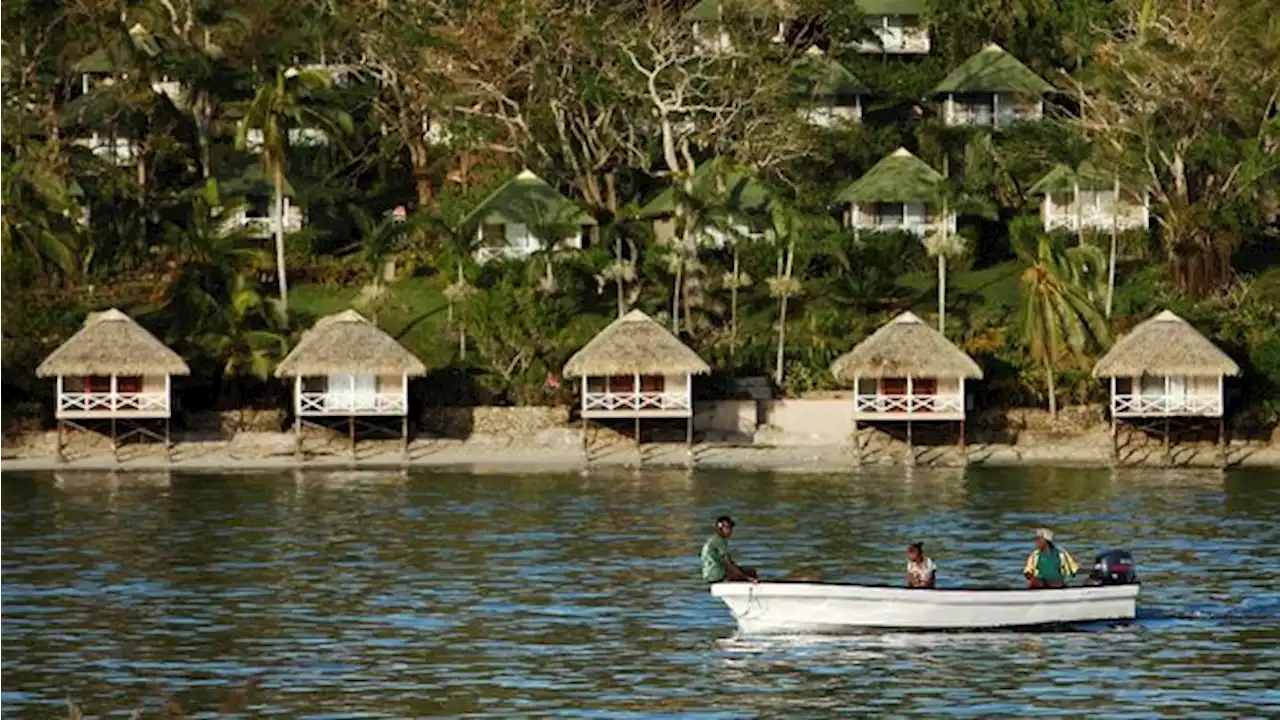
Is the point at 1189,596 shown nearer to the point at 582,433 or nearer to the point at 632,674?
the point at 632,674

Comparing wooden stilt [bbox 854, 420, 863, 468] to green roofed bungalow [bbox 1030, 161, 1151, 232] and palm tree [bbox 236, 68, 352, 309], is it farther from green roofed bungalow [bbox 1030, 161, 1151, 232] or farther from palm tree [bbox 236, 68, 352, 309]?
palm tree [bbox 236, 68, 352, 309]

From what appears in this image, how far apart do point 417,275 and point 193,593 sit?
3707cm

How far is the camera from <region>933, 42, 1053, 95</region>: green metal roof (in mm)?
98750

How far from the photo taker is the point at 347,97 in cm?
9912

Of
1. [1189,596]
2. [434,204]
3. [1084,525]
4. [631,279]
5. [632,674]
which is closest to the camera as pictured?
[632,674]

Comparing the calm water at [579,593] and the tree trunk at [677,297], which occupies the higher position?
the tree trunk at [677,297]

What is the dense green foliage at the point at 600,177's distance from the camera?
276 feet

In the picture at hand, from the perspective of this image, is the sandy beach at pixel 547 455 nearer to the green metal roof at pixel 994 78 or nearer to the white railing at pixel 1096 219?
the white railing at pixel 1096 219

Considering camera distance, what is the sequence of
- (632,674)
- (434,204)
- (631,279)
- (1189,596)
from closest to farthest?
1. (632,674)
2. (1189,596)
3. (631,279)
4. (434,204)

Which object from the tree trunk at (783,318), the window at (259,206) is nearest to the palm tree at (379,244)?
the window at (259,206)

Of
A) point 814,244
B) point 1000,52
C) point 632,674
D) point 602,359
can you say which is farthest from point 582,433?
point 632,674

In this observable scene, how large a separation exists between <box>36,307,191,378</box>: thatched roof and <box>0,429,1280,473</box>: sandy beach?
2190 mm

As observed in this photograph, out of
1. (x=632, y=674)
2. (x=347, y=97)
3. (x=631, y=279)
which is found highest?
(x=347, y=97)

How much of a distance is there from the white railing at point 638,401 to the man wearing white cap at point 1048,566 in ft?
108
